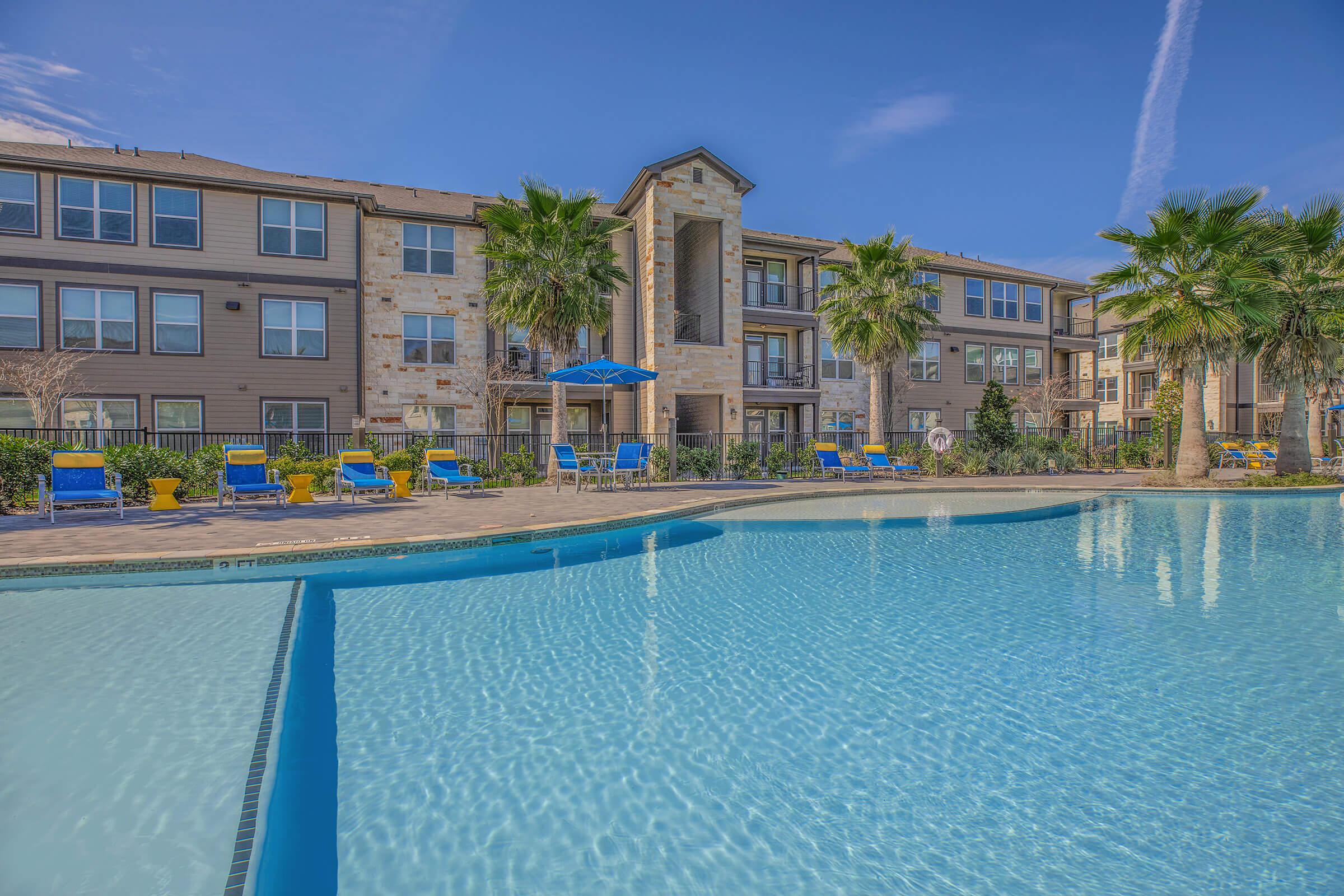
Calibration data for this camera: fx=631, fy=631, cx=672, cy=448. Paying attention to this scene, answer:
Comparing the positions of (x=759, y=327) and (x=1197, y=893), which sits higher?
(x=759, y=327)

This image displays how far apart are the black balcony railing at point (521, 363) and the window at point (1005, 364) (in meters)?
18.3

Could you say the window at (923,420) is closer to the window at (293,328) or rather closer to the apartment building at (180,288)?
the apartment building at (180,288)

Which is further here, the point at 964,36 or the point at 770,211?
the point at 770,211

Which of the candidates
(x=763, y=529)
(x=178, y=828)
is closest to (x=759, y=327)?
(x=763, y=529)

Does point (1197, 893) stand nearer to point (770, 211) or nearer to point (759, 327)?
point (759, 327)

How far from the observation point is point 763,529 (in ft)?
34.3

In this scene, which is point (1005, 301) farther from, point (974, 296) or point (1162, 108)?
point (1162, 108)

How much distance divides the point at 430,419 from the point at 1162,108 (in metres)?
31.5

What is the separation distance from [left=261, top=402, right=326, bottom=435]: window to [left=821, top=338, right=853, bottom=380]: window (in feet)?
57.2

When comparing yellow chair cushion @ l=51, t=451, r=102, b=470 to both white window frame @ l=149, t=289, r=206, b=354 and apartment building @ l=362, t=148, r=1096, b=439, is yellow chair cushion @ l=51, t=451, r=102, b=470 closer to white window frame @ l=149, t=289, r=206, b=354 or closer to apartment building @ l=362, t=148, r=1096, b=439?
white window frame @ l=149, t=289, r=206, b=354

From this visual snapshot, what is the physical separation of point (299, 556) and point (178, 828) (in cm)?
519

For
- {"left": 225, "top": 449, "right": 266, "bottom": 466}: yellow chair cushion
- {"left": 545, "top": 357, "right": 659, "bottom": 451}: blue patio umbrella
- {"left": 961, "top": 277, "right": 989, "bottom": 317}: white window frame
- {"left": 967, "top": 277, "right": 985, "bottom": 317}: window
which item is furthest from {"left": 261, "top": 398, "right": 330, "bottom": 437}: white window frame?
{"left": 967, "top": 277, "right": 985, "bottom": 317}: window

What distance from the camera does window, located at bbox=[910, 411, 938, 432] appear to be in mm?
25891

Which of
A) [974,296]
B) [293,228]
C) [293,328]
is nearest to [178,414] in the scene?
[293,328]
